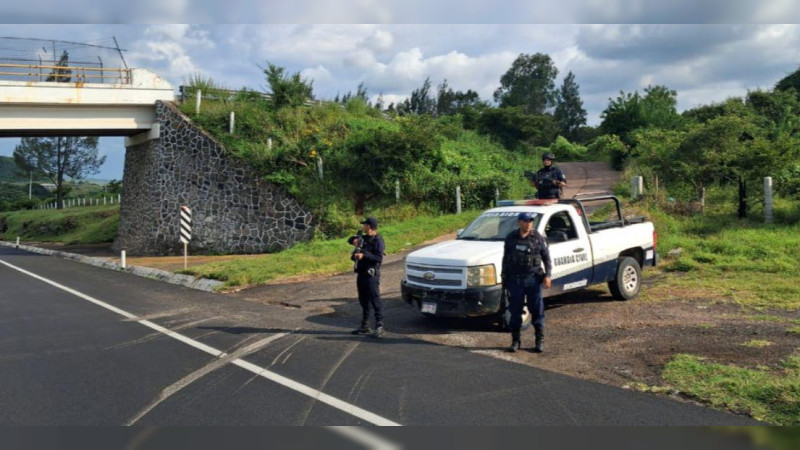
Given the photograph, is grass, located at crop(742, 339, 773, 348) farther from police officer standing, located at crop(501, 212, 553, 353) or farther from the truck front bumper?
the truck front bumper

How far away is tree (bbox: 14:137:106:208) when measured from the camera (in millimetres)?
69075

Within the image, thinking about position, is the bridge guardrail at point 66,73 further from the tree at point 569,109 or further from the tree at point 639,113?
the tree at point 569,109

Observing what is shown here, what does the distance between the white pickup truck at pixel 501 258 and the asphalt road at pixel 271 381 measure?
884 mm

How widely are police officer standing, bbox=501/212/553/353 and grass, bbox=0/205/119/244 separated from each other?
3524 cm

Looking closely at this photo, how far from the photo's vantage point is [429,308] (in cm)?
859

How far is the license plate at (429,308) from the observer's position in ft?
28.0

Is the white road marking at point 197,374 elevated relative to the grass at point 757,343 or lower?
lower

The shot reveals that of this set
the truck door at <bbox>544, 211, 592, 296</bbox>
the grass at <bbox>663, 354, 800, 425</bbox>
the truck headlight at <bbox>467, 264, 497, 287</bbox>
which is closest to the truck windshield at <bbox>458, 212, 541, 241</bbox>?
the truck door at <bbox>544, 211, 592, 296</bbox>

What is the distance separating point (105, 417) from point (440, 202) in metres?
19.8

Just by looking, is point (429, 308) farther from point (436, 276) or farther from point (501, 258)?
point (501, 258)

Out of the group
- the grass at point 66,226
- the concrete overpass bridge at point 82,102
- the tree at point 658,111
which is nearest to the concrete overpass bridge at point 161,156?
the concrete overpass bridge at point 82,102

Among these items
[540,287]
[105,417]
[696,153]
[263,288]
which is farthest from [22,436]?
[696,153]

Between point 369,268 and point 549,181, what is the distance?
4.49m

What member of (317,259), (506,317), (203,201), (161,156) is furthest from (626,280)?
(161,156)
